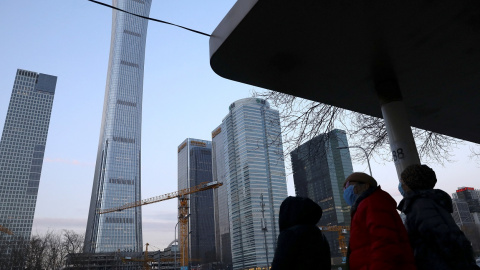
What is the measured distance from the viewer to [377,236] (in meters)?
2.29

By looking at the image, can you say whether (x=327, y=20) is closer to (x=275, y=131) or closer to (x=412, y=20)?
(x=412, y=20)

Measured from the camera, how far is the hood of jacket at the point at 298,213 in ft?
A: 8.16

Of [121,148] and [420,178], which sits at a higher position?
[121,148]

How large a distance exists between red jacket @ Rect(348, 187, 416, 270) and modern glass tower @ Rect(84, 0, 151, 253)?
13801 cm

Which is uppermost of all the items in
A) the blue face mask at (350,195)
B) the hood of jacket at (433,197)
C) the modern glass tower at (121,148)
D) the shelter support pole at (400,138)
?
the modern glass tower at (121,148)

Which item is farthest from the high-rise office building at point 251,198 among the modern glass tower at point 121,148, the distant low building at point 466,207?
the distant low building at point 466,207

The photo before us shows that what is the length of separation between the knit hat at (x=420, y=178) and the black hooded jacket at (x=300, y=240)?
0.86m

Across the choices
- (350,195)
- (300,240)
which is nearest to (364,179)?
(350,195)

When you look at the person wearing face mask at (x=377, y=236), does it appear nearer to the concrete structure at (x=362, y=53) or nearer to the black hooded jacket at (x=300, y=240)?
the black hooded jacket at (x=300, y=240)

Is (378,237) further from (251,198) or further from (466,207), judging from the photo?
(466,207)

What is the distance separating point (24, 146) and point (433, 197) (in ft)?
622

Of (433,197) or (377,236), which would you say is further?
(433,197)

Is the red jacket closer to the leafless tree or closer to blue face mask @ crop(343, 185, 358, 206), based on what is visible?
blue face mask @ crop(343, 185, 358, 206)

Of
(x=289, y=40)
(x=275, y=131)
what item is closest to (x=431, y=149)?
(x=275, y=131)
